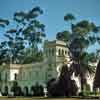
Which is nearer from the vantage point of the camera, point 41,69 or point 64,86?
point 64,86

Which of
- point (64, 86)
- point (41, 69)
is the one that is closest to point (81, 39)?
point (41, 69)

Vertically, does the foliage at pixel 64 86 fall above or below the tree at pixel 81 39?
below

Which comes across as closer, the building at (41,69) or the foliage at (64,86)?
the foliage at (64,86)

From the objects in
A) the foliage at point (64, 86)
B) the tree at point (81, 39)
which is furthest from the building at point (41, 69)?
the foliage at point (64, 86)

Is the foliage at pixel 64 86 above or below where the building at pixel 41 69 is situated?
below

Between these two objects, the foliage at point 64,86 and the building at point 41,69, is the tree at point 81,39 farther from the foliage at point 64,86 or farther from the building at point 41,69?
the foliage at point 64,86

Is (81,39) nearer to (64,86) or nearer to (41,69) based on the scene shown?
(41,69)

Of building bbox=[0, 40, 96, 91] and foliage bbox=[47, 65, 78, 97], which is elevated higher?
building bbox=[0, 40, 96, 91]

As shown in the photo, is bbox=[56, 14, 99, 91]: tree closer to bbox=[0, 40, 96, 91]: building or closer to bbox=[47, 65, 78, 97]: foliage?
bbox=[0, 40, 96, 91]: building

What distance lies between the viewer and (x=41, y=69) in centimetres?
5403

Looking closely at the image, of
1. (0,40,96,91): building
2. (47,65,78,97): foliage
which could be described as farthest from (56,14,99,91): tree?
(47,65,78,97): foliage

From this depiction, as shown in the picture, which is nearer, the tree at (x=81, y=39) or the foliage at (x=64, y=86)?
the foliage at (x=64, y=86)

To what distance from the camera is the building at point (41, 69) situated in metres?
52.1

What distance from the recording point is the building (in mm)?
52094
